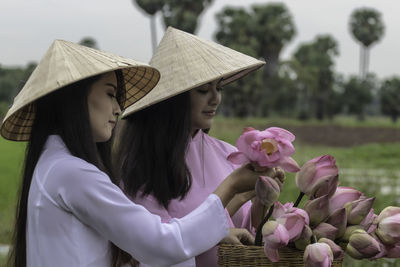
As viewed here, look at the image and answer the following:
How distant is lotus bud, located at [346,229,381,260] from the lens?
1224mm

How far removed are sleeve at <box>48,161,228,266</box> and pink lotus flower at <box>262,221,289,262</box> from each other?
13 centimetres

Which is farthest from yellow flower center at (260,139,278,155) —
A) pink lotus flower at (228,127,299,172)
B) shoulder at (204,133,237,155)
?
Result: shoulder at (204,133,237,155)

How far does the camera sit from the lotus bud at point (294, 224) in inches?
46.9

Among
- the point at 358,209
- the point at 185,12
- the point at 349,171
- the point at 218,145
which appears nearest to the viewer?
the point at 358,209

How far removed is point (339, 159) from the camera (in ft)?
41.5

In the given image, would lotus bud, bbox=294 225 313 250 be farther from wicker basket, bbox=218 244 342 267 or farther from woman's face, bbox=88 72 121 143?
woman's face, bbox=88 72 121 143

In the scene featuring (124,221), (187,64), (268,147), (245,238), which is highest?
(187,64)

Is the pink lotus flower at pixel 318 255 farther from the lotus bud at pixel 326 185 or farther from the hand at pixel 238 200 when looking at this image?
the hand at pixel 238 200

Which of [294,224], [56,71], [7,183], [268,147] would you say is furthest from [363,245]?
[7,183]

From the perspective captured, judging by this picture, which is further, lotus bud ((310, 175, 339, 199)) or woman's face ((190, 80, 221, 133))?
woman's face ((190, 80, 221, 133))

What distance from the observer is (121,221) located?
47.4 inches

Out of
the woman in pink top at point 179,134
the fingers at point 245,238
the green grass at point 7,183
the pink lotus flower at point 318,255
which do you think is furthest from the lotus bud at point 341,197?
the green grass at point 7,183

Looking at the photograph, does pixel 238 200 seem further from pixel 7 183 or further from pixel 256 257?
pixel 7 183

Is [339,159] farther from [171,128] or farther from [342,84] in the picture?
[342,84]
